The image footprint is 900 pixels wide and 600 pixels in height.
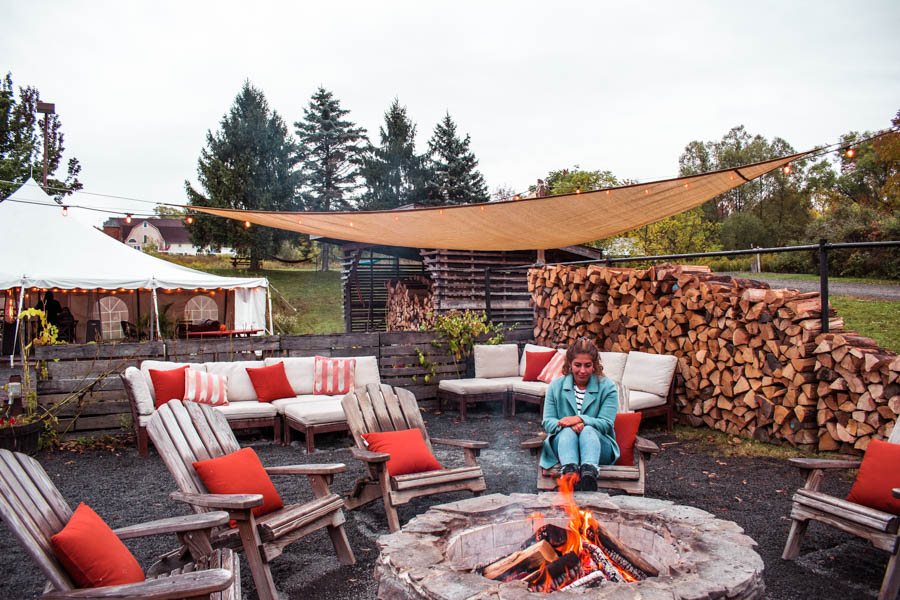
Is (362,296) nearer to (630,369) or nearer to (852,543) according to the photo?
(630,369)

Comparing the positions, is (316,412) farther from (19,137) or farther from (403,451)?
(19,137)

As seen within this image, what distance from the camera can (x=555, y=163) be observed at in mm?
31109

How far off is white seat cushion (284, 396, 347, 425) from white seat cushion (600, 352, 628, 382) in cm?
264

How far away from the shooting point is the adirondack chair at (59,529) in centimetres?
145

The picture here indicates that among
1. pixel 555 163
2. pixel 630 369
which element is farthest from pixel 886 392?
pixel 555 163

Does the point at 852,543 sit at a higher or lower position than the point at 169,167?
lower

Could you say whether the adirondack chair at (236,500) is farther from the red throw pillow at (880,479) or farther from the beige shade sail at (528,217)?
the beige shade sail at (528,217)

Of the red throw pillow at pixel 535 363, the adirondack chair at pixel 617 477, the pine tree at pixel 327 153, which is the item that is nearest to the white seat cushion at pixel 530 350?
the red throw pillow at pixel 535 363

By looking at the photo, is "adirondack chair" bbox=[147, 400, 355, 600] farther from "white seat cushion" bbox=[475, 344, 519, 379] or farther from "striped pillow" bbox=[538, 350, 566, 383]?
"white seat cushion" bbox=[475, 344, 519, 379]

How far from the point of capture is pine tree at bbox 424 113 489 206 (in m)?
25.9

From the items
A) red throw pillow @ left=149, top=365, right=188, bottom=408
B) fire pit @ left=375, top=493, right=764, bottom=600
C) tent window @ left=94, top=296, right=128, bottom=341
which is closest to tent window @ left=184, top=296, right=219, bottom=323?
tent window @ left=94, top=296, right=128, bottom=341

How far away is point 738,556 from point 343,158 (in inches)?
1125

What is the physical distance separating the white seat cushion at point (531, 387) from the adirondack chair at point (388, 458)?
2.22 metres

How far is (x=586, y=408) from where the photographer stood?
3.19m
